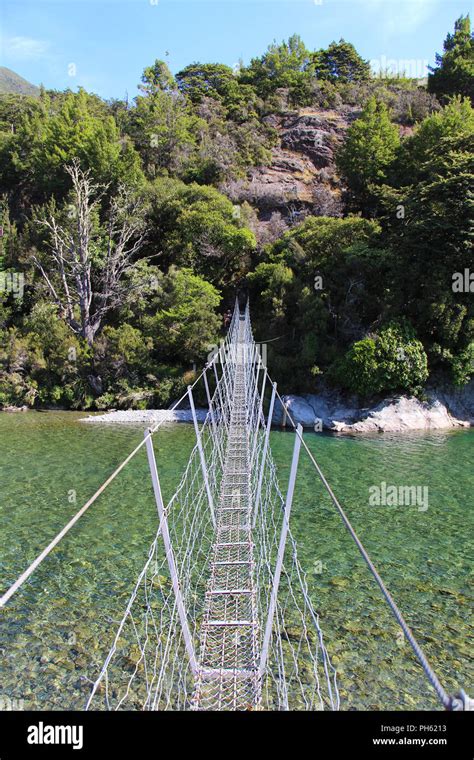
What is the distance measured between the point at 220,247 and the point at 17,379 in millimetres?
7225

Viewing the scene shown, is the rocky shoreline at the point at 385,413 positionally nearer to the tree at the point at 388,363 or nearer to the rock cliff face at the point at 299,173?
the tree at the point at 388,363

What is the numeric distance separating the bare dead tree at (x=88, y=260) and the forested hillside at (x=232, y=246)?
0.07 metres

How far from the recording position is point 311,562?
4250mm

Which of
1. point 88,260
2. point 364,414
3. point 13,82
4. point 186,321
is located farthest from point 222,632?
point 13,82

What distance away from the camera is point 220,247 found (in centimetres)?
1505

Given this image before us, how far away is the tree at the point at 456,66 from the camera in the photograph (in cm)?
2136

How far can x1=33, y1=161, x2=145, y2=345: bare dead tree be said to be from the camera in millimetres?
13273

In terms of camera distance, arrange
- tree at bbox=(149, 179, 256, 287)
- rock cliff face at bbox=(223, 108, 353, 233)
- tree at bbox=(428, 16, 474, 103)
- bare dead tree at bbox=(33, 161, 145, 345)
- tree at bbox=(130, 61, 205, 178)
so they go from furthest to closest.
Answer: tree at bbox=(428, 16, 474, 103) < tree at bbox=(130, 61, 205, 178) < rock cliff face at bbox=(223, 108, 353, 233) < tree at bbox=(149, 179, 256, 287) < bare dead tree at bbox=(33, 161, 145, 345)

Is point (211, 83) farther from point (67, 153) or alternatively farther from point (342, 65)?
point (67, 153)

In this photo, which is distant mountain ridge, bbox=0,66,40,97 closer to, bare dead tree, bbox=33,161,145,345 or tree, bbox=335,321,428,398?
bare dead tree, bbox=33,161,145,345

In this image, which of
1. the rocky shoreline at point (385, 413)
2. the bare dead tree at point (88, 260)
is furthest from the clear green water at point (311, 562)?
the bare dead tree at point (88, 260)

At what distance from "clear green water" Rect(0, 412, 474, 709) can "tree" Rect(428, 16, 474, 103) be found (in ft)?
68.2

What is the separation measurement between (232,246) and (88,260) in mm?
4386

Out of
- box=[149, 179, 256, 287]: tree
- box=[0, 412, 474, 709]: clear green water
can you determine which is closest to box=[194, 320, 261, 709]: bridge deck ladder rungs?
box=[0, 412, 474, 709]: clear green water
